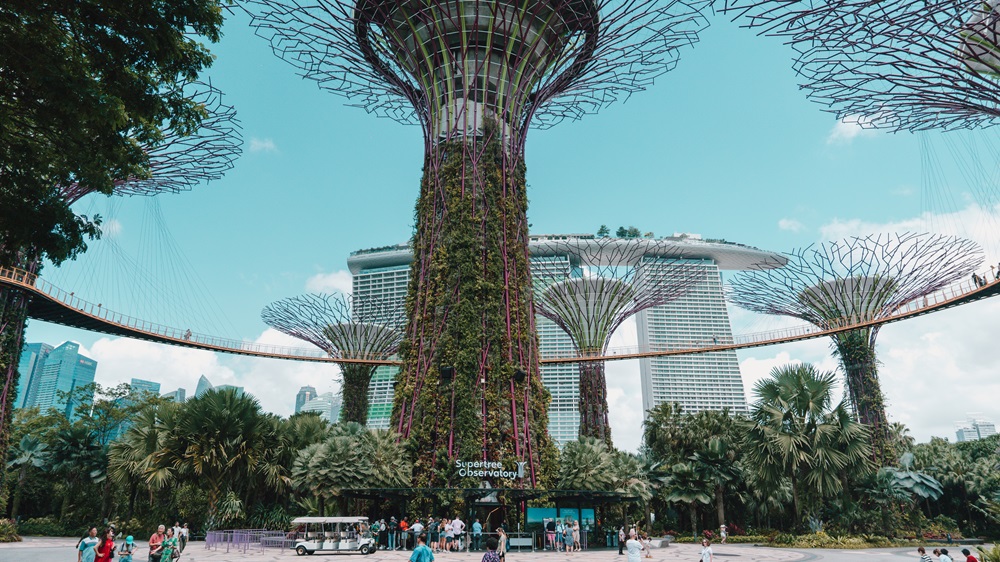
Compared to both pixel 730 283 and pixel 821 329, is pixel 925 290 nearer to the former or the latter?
pixel 821 329

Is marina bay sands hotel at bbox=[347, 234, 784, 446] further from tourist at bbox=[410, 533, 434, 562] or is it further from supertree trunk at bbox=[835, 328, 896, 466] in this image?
tourist at bbox=[410, 533, 434, 562]

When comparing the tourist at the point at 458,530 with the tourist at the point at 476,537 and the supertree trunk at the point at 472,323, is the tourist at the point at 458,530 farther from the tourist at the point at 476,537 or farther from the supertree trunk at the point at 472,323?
the supertree trunk at the point at 472,323

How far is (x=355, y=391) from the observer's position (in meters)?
54.1

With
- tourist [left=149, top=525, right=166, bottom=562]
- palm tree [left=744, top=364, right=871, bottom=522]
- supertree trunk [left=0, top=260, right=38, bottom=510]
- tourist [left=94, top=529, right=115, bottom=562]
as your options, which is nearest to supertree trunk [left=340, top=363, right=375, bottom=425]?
supertree trunk [left=0, top=260, right=38, bottom=510]

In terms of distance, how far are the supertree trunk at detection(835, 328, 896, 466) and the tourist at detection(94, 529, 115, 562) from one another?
148ft

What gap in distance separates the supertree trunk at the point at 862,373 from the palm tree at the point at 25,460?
169 ft

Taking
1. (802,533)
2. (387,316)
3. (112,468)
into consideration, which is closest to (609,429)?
(802,533)

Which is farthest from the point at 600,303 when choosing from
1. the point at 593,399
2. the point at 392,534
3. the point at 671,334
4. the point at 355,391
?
the point at 671,334

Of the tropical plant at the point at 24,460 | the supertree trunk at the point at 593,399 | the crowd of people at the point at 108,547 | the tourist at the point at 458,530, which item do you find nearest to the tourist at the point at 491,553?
the crowd of people at the point at 108,547

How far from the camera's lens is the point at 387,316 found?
202 ft

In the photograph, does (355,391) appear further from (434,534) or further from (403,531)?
(434,534)

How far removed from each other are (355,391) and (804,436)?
112ft

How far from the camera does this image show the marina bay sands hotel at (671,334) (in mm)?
147500

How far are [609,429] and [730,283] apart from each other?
14936 mm
